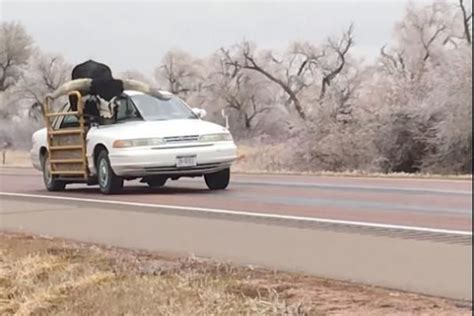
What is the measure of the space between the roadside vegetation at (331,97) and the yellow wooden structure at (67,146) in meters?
6.34

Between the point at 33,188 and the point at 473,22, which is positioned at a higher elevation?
the point at 473,22

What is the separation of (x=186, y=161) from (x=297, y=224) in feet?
15.4

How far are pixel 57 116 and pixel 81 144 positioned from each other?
3.60ft

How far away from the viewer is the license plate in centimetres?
1482

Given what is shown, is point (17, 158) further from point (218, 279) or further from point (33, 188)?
point (218, 279)

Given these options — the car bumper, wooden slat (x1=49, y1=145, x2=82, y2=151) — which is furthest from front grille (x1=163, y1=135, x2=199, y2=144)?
wooden slat (x1=49, y1=145, x2=82, y2=151)

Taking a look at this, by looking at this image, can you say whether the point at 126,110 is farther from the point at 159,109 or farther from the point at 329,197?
the point at 329,197

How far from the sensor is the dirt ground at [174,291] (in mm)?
6207

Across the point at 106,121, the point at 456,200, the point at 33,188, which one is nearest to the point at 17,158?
the point at 33,188

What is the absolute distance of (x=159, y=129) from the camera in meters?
15.0

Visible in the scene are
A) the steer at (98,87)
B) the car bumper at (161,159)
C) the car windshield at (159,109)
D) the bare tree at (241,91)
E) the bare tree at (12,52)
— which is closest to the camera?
the car bumper at (161,159)

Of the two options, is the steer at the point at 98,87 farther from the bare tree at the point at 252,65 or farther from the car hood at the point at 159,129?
the bare tree at the point at 252,65

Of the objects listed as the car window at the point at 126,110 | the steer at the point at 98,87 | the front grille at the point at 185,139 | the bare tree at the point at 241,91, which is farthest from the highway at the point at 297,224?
the bare tree at the point at 241,91

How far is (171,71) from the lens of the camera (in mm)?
64500
